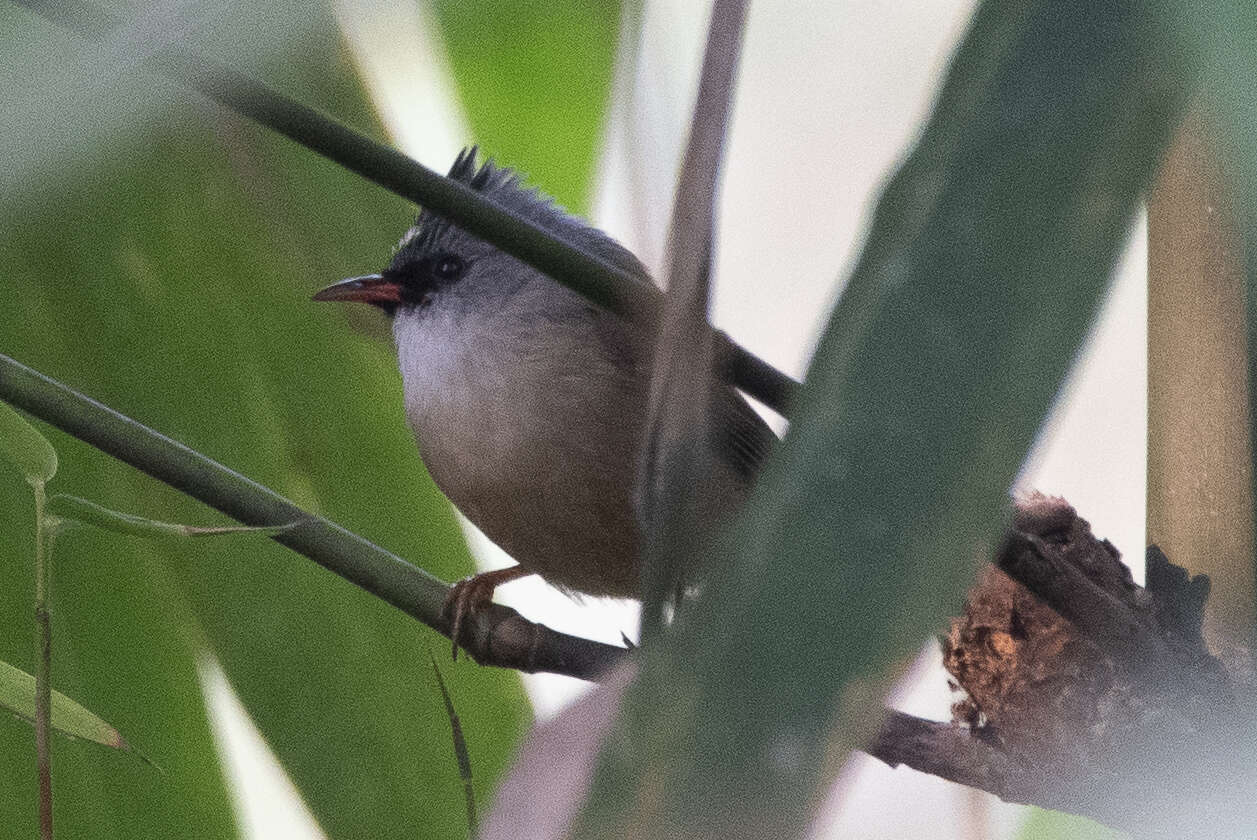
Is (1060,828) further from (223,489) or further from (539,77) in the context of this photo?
(539,77)

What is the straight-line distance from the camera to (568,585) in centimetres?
194

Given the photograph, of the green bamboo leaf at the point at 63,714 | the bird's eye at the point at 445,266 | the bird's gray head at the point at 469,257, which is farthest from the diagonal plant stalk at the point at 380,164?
the bird's eye at the point at 445,266

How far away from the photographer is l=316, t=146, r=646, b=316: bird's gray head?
2.04 meters

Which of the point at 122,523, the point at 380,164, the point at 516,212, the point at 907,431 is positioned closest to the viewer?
the point at 907,431

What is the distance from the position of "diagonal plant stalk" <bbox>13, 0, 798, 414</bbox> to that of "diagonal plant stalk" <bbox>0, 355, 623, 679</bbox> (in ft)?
0.88

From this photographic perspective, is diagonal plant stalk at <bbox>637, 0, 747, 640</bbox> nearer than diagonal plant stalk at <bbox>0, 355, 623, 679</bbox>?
Yes

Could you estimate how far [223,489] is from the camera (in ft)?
3.07

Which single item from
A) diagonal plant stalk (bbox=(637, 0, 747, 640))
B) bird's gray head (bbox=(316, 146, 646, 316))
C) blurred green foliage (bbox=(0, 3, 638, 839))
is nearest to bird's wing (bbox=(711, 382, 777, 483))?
bird's gray head (bbox=(316, 146, 646, 316))

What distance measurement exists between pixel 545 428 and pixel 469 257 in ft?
1.63

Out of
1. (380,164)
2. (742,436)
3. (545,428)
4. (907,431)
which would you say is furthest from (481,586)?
(907,431)

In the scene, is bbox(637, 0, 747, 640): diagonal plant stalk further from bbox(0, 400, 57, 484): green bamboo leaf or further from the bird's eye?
the bird's eye

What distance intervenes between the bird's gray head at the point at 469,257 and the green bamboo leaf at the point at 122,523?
1135 millimetres

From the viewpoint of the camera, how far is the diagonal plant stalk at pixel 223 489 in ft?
3.03

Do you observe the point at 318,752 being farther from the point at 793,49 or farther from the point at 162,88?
the point at 793,49
